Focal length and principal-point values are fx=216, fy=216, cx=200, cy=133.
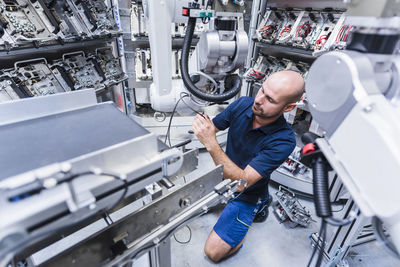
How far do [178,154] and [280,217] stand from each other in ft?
5.53

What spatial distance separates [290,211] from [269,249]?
0.39 metres

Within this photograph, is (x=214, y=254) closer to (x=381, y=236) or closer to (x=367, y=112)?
(x=381, y=236)

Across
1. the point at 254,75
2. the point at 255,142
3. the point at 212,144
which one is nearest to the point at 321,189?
the point at 212,144

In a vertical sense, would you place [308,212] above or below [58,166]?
below

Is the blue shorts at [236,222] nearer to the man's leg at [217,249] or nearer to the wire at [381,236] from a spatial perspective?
the man's leg at [217,249]

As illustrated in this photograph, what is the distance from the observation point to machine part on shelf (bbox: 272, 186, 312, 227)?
190 centimetres

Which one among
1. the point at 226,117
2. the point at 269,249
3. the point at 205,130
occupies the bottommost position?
the point at 269,249

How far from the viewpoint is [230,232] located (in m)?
1.63

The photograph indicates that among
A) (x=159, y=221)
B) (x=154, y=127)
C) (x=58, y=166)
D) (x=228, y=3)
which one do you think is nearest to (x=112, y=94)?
(x=154, y=127)

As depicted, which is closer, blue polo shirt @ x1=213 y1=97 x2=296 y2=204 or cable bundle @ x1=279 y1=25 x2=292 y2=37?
blue polo shirt @ x1=213 y1=97 x2=296 y2=204

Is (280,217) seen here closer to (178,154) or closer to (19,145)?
(178,154)

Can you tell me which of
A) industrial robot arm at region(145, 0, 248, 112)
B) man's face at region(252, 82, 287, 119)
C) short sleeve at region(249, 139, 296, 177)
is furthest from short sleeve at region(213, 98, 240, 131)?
industrial robot arm at region(145, 0, 248, 112)

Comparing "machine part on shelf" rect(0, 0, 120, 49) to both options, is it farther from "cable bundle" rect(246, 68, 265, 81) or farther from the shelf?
the shelf

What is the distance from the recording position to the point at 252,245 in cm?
177
